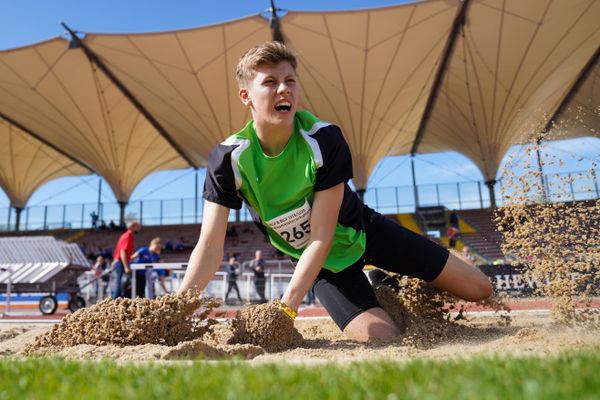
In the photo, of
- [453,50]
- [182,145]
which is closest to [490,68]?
[453,50]

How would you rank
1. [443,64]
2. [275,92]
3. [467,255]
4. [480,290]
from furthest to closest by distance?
[443,64]
[467,255]
[480,290]
[275,92]

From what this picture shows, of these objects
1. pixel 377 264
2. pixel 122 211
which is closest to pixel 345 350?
pixel 377 264

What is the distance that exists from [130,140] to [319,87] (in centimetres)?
1451

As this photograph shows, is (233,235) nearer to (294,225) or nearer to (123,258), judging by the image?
(123,258)

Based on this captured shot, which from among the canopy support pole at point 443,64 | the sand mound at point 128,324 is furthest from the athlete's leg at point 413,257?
the canopy support pole at point 443,64

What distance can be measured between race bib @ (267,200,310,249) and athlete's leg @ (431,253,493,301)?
1311mm

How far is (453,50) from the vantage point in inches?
933

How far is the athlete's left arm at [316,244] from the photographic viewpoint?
301 cm

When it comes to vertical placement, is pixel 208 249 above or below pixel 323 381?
above

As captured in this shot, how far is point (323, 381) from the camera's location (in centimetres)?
Answer: 148

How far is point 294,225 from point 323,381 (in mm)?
1904

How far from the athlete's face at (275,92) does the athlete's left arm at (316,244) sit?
1.72 feet

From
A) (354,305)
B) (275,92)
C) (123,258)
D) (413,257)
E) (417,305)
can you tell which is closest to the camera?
(275,92)

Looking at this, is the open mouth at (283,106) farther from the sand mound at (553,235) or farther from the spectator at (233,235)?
the spectator at (233,235)
